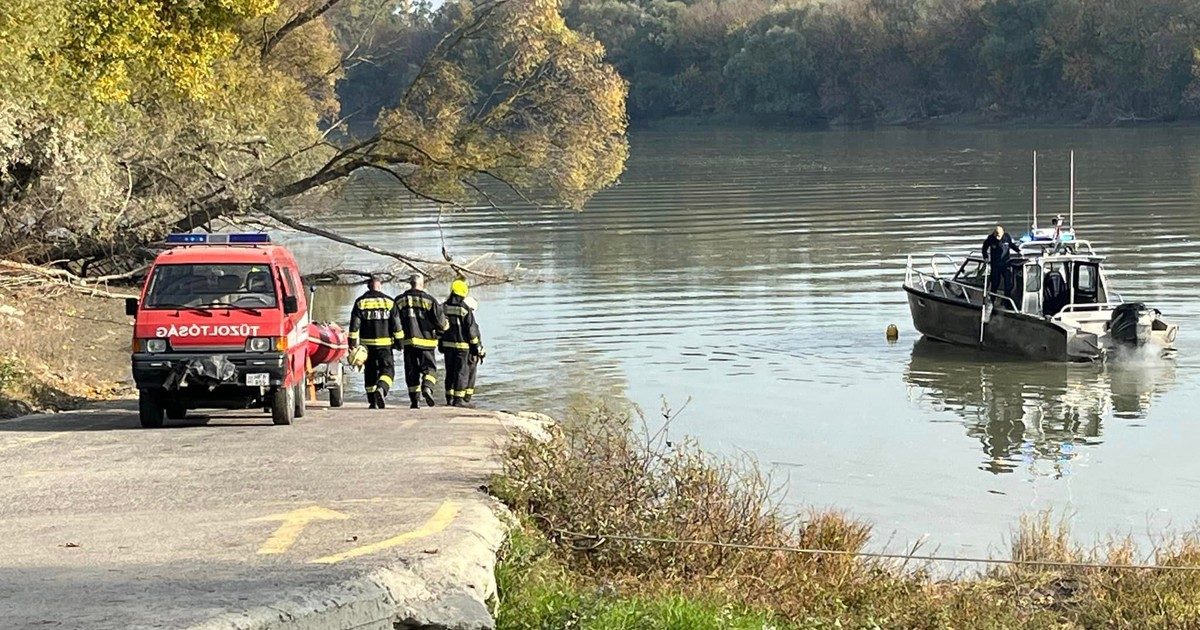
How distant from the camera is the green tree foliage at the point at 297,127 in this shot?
93.4 ft

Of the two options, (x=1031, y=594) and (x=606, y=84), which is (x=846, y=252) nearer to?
(x=606, y=84)

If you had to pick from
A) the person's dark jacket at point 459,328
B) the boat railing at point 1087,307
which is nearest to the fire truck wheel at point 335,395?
the person's dark jacket at point 459,328

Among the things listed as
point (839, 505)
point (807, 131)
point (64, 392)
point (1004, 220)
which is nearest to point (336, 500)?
point (839, 505)

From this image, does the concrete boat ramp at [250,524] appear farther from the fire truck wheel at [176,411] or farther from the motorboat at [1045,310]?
the motorboat at [1045,310]

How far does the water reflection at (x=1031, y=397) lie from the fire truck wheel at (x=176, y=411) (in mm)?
9283

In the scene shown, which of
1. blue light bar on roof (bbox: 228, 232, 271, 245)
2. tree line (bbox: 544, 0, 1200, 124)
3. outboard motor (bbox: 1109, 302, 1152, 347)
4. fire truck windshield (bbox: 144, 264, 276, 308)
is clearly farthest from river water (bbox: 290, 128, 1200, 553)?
tree line (bbox: 544, 0, 1200, 124)

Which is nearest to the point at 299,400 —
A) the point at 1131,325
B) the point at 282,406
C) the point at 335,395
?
the point at 282,406

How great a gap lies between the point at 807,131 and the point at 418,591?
100053 millimetres

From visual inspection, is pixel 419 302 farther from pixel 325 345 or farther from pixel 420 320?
pixel 325 345

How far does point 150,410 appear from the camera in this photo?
17.3 m

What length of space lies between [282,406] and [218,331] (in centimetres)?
111

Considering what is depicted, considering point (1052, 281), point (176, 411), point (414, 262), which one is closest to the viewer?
point (176, 411)

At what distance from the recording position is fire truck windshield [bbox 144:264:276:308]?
1727 centimetres

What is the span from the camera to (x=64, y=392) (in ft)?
68.0
